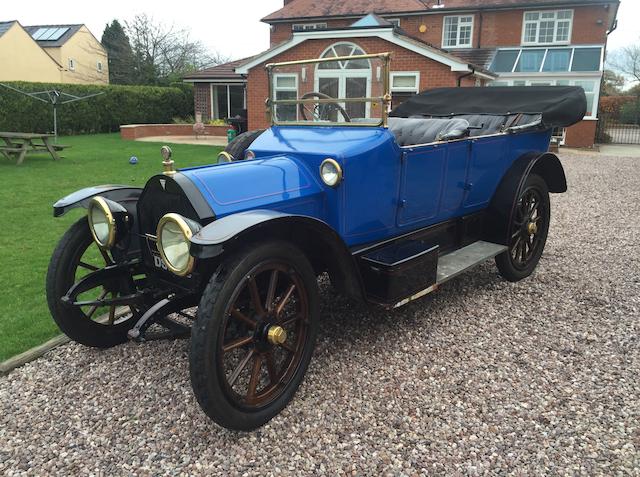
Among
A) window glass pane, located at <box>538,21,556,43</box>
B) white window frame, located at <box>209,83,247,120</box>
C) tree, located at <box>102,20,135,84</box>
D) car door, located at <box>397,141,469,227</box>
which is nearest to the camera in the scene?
car door, located at <box>397,141,469,227</box>

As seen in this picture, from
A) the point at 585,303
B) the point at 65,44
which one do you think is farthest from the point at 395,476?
the point at 65,44

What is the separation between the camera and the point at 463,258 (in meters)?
3.81

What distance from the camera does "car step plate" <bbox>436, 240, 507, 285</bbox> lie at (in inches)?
138

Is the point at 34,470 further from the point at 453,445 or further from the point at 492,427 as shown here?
the point at 492,427

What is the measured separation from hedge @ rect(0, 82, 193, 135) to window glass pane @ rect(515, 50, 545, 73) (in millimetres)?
15101

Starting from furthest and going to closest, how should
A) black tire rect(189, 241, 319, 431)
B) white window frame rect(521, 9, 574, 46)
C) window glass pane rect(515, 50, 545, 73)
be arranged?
white window frame rect(521, 9, 574, 46) → window glass pane rect(515, 50, 545, 73) → black tire rect(189, 241, 319, 431)

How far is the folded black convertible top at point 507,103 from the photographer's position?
4562 mm

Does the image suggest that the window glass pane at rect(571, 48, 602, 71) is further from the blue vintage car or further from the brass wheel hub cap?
the brass wheel hub cap

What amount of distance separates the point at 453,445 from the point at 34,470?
1.84 meters

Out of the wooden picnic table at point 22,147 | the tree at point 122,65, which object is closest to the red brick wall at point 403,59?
the wooden picnic table at point 22,147

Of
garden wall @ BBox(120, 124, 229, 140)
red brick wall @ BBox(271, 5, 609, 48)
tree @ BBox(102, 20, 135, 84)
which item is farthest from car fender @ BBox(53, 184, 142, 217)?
tree @ BBox(102, 20, 135, 84)

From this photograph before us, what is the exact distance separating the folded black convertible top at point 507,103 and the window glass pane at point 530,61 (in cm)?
1339

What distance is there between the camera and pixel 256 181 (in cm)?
273

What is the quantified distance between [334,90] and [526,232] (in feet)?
7.18
